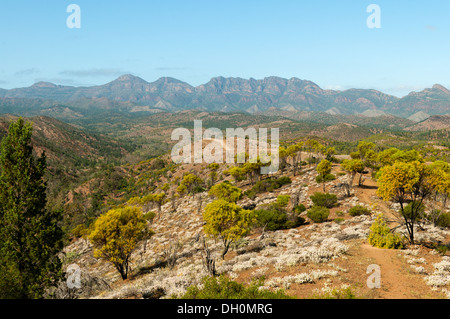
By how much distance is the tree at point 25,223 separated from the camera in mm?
16422

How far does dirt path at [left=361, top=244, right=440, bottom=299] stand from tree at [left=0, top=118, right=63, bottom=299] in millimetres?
21359

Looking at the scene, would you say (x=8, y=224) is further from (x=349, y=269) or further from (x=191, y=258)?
(x=349, y=269)

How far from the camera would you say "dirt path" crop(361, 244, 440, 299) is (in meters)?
12.4

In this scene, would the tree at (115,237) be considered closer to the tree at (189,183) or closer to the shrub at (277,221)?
the shrub at (277,221)

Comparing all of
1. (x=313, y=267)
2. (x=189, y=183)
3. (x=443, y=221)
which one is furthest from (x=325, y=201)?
(x=189, y=183)

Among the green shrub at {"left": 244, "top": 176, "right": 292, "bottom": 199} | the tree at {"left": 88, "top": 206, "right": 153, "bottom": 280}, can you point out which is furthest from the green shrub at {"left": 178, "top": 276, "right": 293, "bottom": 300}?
the green shrub at {"left": 244, "top": 176, "right": 292, "bottom": 199}

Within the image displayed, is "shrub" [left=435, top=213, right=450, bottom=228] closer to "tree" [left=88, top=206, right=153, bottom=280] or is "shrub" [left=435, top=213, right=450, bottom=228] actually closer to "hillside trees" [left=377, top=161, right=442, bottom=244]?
"hillside trees" [left=377, top=161, right=442, bottom=244]

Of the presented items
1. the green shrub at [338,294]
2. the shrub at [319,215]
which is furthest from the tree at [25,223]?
the shrub at [319,215]

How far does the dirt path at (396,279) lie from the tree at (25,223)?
21.4m

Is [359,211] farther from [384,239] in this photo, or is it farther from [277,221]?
[384,239]

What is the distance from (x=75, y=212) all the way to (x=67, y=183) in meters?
55.5

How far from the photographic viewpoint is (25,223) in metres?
17.3

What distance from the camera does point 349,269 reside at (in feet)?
51.5

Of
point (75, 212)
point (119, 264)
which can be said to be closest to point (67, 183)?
point (75, 212)
